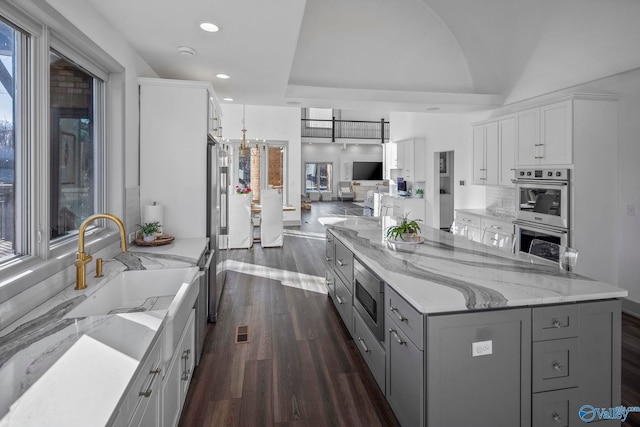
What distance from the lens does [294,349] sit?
2992 mm

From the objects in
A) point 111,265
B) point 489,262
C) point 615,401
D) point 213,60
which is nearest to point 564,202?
point 489,262

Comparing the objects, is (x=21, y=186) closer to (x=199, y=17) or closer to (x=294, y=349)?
(x=199, y=17)

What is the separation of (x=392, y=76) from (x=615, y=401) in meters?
4.27

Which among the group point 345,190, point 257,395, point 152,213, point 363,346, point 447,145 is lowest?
point 257,395

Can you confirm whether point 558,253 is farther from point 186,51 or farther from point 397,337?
point 186,51

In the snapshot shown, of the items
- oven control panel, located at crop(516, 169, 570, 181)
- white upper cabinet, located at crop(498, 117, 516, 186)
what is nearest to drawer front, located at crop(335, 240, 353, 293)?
oven control panel, located at crop(516, 169, 570, 181)

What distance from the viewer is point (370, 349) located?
8.20 ft

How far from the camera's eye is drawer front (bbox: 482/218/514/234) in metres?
4.70

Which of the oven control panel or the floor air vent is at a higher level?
the oven control panel

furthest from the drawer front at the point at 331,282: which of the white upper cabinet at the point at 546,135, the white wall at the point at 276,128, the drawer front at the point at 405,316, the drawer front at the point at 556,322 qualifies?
the white wall at the point at 276,128

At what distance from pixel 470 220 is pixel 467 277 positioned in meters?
3.84

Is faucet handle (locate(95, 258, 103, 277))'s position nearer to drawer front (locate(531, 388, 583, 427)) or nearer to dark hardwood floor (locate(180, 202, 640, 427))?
dark hardwood floor (locate(180, 202, 640, 427))

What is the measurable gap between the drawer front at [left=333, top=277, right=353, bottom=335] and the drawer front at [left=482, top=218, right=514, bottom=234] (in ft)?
8.42

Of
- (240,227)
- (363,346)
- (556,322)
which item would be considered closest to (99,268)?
(363,346)
